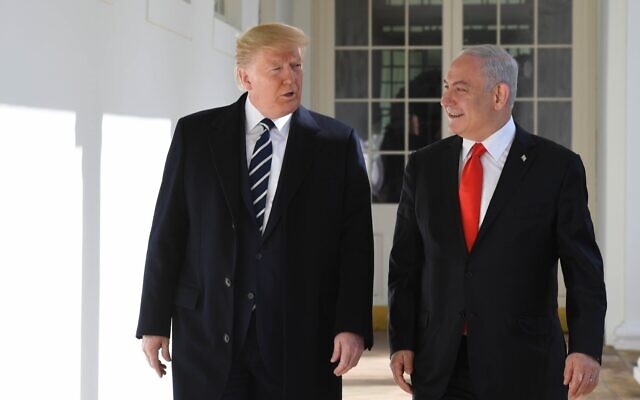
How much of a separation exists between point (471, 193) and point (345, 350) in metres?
0.52

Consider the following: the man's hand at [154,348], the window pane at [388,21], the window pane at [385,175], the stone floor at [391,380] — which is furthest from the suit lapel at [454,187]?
the window pane at [388,21]

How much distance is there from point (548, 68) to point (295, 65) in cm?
616

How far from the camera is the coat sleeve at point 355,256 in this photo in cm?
298

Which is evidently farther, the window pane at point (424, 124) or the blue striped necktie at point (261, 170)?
the window pane at point (424, 124)

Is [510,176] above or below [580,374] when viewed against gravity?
above

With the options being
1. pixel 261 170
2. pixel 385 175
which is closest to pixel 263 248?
pixel 261 170

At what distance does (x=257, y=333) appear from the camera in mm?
2959

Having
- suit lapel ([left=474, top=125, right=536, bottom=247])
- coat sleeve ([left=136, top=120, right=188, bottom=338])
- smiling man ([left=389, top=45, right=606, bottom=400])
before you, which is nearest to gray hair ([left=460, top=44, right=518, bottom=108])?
smiling man ([left=389, top=45, right=606, bottom=400])

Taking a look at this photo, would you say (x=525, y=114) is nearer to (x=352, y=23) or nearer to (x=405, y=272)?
(x=352, y=23)

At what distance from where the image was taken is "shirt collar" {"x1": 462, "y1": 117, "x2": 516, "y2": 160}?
3.08 m

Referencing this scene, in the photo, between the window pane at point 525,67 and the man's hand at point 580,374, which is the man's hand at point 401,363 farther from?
the window pane at point 525,67

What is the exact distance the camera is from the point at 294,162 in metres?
3.04

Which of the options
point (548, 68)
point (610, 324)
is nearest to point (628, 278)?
point (610, 324)

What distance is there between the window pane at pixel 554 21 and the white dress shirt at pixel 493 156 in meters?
6.01
